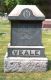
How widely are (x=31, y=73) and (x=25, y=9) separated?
1915 millimetres

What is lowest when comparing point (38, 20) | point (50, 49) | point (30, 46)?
point (50, 49)

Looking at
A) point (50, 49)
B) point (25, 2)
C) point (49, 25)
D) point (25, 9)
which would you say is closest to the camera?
point (25, 9)

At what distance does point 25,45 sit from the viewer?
31.9ft

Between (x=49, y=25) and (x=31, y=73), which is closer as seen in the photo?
(x=31, y=73)

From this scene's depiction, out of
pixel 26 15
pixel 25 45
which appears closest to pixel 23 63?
pixel 25 45

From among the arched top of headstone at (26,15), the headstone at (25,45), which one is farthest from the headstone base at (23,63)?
the arched top of headstone at (26,15)

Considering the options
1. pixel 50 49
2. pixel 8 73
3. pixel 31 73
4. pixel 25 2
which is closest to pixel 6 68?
pixel 8 73

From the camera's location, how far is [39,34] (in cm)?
966

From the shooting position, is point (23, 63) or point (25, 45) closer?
point (23, 63)

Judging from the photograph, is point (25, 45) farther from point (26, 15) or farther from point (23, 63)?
point (26, 15)

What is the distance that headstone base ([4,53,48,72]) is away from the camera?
377 inches

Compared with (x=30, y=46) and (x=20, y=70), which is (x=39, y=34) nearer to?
(x=30, y=46)

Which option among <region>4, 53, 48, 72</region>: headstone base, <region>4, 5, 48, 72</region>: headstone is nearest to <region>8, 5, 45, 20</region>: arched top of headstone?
<region>4, 5, 48, 72</region>: headstone

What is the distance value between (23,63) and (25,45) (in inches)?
22.1
